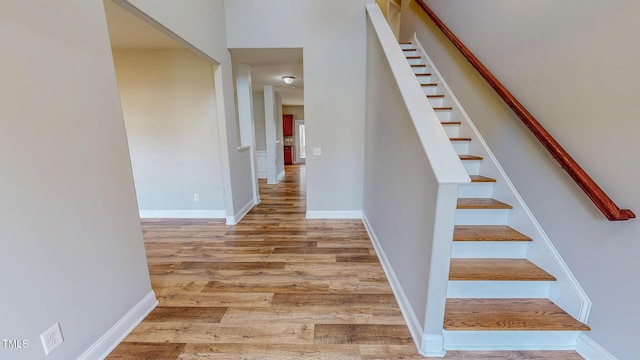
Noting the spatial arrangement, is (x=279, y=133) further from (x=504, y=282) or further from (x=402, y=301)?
(x=504, y=282)

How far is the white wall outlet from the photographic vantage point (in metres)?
1.13

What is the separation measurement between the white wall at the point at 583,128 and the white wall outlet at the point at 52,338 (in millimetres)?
2798

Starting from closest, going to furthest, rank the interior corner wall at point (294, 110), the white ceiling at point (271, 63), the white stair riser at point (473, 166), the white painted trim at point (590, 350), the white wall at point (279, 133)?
the white painted trim at point (590, 350) < the white stair riser at point (473, 166) < the white ceiling at point (271, 63) < the white wall at point (279, 133) < the interior corner wall at point (294, 110)

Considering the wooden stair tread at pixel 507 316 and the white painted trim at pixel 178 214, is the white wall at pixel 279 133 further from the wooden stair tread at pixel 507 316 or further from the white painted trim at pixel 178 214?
the wooden stair tread at pixel 507 316

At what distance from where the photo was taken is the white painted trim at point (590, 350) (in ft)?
4.31

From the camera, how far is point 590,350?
53.9 inches

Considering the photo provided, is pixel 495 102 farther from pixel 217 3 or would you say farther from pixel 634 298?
pixel 217 3

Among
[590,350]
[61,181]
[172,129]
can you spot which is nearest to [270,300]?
[61,181]

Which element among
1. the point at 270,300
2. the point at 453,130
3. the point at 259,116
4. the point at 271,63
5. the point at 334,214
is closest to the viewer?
the point at 270,300

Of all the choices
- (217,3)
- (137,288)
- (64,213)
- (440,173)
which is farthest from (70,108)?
(217,3)

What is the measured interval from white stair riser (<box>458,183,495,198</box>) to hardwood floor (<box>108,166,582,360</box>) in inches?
41.5

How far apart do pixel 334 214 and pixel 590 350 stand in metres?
2.66

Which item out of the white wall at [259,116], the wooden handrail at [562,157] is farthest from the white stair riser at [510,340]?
the white wall at [259,116]

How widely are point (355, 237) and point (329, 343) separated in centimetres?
157
